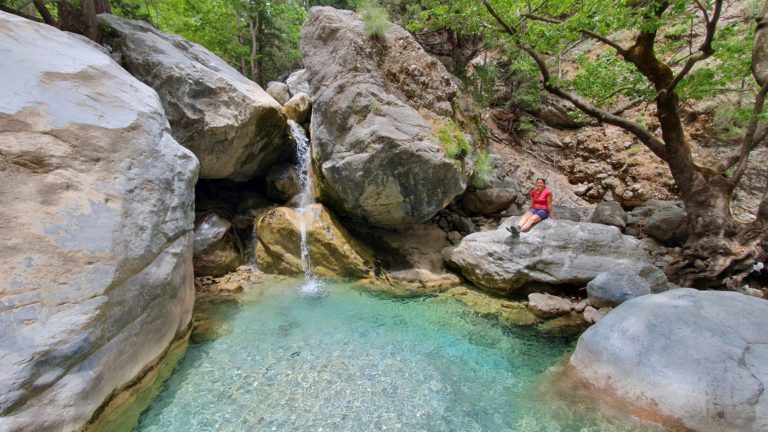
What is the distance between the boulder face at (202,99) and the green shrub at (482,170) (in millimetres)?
4749

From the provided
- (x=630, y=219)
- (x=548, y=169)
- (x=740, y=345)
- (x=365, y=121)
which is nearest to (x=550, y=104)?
(x=548, y=169)

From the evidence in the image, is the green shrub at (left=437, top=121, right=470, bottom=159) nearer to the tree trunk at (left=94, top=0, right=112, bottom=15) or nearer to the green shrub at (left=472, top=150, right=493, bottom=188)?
the green shrub at (left=472, top=150, right=493, bottom=188)

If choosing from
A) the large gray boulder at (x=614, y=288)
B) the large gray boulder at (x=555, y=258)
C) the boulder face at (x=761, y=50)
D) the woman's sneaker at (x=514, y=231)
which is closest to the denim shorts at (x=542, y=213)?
the large gray boulder at (x=555, y=258)

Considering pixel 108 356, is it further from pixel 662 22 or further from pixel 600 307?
pixel 662 22

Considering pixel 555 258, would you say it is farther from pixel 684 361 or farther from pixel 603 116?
pixel 603 116

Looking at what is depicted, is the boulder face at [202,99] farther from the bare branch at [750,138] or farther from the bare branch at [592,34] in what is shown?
the bare branch at [750,138]

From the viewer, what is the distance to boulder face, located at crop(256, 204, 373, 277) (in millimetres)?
6633

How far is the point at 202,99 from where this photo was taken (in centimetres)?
607

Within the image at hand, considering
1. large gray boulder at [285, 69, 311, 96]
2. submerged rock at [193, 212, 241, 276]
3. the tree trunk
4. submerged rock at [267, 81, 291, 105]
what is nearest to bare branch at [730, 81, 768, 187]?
submerged rock at [193, 212, 241, 276]

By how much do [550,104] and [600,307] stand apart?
9.58 m

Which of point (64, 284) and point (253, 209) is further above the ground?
point (64, 284)

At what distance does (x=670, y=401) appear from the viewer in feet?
9.52

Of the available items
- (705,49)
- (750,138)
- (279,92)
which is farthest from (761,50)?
(279,92)

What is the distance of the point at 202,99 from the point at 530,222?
6.66 metres
